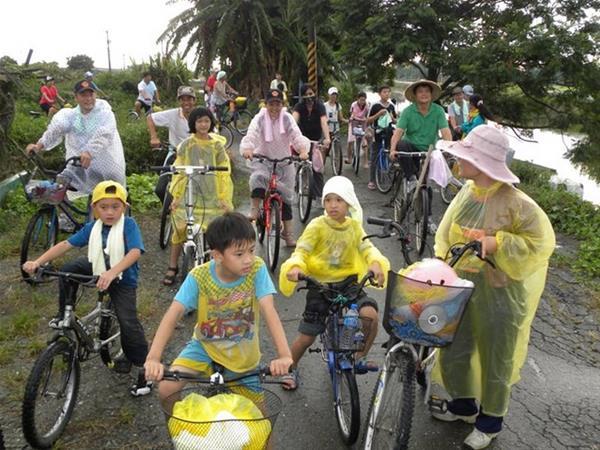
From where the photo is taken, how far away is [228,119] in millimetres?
16938

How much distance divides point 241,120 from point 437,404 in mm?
15749

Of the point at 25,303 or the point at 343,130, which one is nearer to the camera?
the point at 25,303

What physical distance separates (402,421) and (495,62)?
10967 millimetres

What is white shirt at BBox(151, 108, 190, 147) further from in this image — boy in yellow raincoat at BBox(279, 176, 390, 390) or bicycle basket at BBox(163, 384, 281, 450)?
bicycle basket at BBox(163, 384, 281, 450)

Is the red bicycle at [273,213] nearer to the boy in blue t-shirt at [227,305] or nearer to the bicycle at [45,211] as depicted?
the bicycle at [45,211]

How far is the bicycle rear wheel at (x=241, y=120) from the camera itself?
56.2 feet

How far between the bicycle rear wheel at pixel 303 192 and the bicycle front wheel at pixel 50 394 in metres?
4.96

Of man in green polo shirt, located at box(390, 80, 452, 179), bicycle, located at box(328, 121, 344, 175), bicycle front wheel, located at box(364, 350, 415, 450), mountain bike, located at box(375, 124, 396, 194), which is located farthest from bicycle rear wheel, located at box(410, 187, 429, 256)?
bicycle, located at box(328, 121, 344, 175)

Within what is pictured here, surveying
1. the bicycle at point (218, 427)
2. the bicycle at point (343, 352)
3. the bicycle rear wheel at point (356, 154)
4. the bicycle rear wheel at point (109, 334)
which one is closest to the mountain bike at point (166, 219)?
the bicycle rear wheel at point (109, 334)

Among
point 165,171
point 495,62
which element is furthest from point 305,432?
point 495,62

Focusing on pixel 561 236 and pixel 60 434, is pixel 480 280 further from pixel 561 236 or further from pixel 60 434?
pixel 561 236

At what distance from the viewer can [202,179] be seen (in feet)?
18.7

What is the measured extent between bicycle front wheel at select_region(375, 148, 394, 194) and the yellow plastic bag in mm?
8003

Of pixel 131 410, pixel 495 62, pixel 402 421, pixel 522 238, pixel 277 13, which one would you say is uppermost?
pixel 277 13
